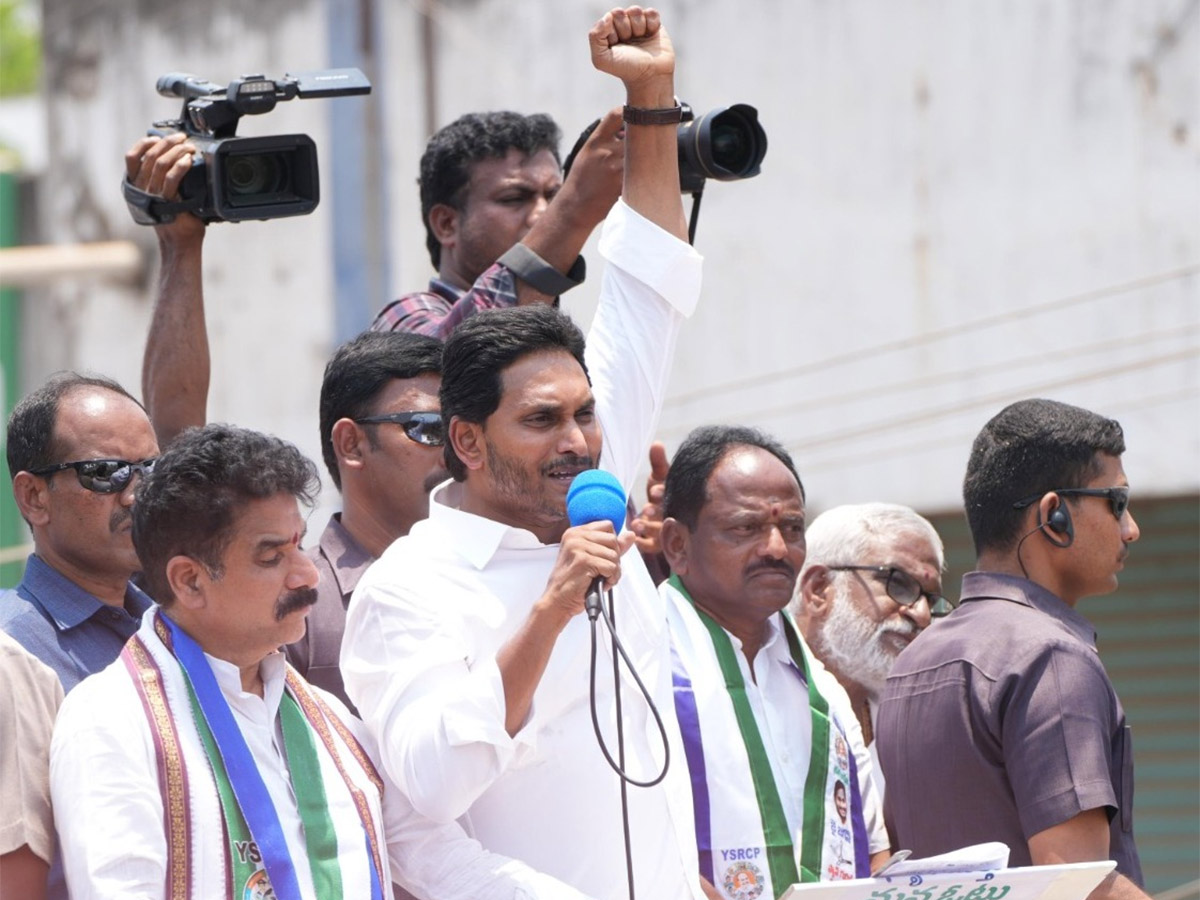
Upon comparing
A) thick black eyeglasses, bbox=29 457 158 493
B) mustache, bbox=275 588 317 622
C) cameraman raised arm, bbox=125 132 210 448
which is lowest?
mustache, bbox=275 588 317 622

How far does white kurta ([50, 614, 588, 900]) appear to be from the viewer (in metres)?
3.17

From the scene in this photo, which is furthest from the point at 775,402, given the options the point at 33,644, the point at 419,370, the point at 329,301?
the point at 33,644

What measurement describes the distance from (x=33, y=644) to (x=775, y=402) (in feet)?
24.2

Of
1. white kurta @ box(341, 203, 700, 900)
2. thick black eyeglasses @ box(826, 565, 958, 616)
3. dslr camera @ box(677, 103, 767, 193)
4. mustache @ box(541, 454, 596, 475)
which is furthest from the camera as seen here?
thick black eyeglasses @ box(826, 565, 958, 616)

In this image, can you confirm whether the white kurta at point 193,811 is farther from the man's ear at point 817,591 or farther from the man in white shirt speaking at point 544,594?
the man's ear at point 817,591

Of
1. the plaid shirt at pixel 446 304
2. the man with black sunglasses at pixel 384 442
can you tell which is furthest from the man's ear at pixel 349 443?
the plaid shirt at pixel 446 304

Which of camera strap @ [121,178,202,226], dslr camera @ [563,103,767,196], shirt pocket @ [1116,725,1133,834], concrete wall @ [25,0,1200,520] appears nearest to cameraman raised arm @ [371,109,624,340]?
camera strap @ [121,178,202,226]

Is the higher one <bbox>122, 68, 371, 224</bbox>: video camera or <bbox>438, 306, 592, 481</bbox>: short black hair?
<bbox>122, 68, 371, 224</bbox>: video camera

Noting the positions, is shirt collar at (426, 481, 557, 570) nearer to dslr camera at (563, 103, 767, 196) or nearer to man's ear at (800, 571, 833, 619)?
dslr camera at (563, 103, 767, 196)

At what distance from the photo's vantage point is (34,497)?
4129 mm

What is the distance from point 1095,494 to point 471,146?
1885 millimetres

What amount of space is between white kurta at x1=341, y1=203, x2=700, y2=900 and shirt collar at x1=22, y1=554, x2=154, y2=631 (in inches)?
25.5

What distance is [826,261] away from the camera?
1075 centimetres

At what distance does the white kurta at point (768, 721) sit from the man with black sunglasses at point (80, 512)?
1.20m
